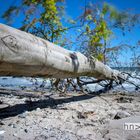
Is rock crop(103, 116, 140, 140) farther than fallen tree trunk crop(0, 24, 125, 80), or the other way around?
rock crop(103, 116, 140, 140)

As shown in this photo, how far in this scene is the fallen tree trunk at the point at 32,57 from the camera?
246 centimetres

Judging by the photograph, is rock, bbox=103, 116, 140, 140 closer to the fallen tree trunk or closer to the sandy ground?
the sandy ground

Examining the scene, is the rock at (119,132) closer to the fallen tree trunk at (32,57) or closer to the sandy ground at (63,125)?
the sandy ground at (63,125)

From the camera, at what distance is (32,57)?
9.20ft

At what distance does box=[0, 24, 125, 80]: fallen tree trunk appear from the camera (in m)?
2.46

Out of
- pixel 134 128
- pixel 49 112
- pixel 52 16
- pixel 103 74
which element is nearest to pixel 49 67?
pixel 49 112

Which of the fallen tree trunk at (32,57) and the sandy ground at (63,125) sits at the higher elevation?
the fallen tree trunk at (32,57)

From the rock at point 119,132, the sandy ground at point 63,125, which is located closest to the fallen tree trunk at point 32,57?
the sandy ground at point 63,125

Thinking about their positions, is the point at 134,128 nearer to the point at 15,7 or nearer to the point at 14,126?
the point at 14,126

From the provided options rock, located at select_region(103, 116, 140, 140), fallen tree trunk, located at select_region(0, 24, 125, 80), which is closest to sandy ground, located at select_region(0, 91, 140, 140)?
rock, located at select_region(103, 116, 140, 140)

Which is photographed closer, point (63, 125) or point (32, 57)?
point (32, 57)

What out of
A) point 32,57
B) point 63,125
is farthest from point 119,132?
point 32,57

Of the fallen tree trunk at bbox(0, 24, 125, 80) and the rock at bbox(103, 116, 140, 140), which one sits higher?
the fallen tree trunk at bbox(0, 24, 125, 80)

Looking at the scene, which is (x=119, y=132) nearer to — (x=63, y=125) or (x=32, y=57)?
(x=63, y=125)
